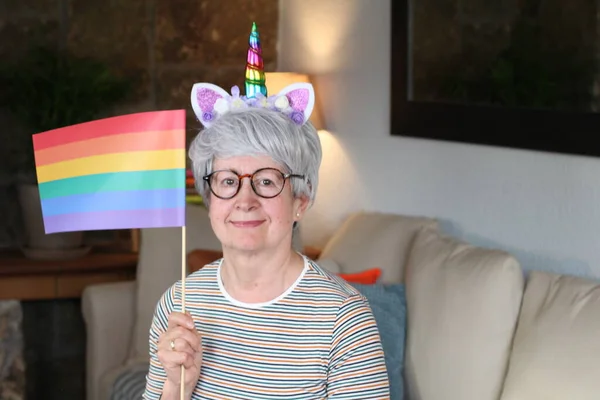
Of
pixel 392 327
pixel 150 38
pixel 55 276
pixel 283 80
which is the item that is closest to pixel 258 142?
pixel 392 327

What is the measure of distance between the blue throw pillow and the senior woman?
0.89m

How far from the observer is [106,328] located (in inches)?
141

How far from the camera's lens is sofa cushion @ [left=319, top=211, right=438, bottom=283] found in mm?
2979

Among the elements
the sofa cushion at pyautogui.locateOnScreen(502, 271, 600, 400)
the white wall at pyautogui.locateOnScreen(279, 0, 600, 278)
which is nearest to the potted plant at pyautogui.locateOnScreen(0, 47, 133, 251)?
the white wall at pyautogui.locateOnScreen(279, 0, 600, 278)

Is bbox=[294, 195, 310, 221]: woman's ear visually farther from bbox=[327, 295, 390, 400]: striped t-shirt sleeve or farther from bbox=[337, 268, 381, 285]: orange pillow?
bbox=[337, 268, 381, 285]: orange pillow

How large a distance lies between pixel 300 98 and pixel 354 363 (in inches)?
17.9

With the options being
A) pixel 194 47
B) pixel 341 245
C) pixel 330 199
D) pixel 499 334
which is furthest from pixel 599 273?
pixel 194 47

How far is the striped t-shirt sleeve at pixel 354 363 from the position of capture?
1.69 meters

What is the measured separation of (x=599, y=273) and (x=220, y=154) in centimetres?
117

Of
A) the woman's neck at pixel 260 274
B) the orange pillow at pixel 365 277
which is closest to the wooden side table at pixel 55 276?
the orange pillow at pixel 365 277

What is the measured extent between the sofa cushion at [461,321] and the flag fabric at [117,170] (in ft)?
3.49

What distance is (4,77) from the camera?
4285 millimetres

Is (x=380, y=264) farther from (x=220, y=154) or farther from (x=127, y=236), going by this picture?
(x=127, y=236)

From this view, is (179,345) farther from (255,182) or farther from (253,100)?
A: (253,100)
